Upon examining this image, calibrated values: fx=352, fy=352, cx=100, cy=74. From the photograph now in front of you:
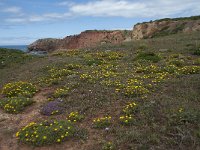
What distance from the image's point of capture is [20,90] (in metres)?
12.9

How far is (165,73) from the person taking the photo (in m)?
13.9

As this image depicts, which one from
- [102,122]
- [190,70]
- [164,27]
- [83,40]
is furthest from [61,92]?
[83,40]

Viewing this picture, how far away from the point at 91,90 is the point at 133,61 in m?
5.66

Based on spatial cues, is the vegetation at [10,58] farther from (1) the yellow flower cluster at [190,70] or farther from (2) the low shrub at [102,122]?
(2) the low shrub at [102,122]

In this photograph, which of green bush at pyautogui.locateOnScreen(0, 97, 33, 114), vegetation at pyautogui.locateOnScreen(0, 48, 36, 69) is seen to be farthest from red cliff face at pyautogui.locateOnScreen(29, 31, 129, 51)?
green bush at pyautogui.locateOnScreen(0, 97, 33, 114)

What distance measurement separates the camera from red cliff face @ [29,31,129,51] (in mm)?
61509

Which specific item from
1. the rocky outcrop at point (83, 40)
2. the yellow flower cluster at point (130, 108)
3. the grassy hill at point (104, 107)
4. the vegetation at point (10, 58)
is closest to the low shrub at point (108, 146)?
the grassy hill at point (104, 107)

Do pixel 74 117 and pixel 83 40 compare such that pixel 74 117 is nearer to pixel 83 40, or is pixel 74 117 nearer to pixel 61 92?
pixel 61 92

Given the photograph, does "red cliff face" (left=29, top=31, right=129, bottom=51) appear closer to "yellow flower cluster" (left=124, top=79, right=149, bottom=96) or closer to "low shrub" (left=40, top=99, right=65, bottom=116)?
"yellow flower cluster" (left=124, top=79, right=149, bottom=96)

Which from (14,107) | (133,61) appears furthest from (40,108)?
(133,61)

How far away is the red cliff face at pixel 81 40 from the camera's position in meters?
61.5

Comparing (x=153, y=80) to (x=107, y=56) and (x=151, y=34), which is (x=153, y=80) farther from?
(x=151, y=34)

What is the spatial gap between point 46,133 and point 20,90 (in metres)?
4.15

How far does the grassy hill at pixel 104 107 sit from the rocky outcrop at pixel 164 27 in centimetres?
2824
